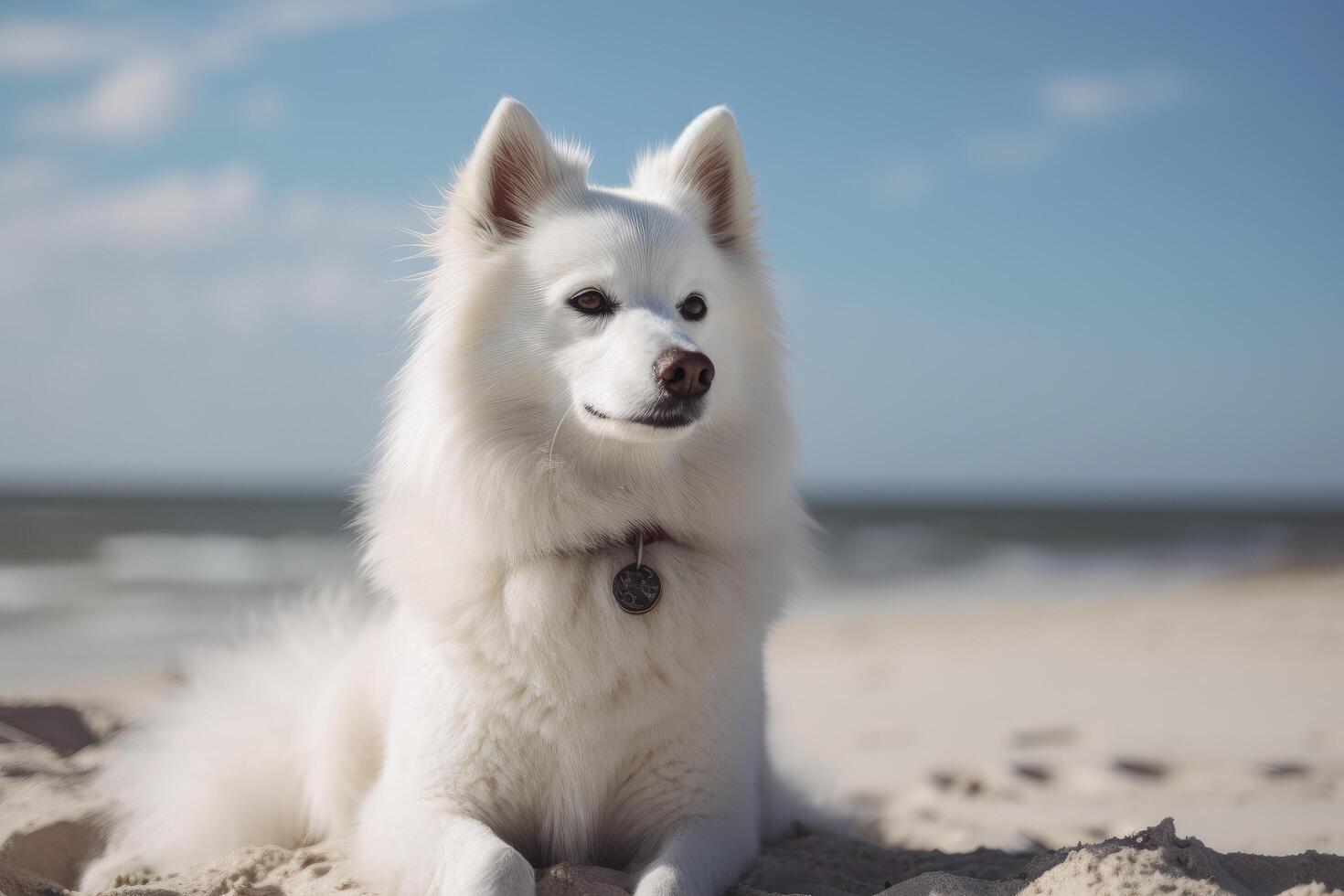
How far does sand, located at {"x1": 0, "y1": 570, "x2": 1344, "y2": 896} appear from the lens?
92.2 inches

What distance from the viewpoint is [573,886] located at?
7.43ft

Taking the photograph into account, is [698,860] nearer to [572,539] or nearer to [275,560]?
[572,539]

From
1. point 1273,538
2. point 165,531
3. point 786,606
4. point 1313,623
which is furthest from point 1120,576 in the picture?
point 165,531

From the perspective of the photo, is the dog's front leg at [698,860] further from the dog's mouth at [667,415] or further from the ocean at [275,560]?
the dog's mouth at [667,415]

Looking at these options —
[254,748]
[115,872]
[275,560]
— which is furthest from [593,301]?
[275,560]

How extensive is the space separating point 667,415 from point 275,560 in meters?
17.5

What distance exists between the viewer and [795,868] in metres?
2.83

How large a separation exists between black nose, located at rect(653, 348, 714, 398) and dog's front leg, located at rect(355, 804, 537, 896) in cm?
114

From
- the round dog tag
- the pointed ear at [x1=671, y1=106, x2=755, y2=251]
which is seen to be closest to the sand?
the round dog tag

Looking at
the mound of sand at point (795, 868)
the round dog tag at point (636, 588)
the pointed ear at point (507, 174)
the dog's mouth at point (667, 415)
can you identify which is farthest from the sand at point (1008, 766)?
the pointed ear at point (507, 174)

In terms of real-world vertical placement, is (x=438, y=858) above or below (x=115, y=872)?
above

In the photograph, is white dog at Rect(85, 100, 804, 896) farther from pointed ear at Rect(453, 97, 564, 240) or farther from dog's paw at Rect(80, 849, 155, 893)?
dog's paw at Rect(80, 849, 155, 893)

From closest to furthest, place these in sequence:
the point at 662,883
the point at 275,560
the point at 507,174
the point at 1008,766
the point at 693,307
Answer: the point at 662,883 → the point at 693,307 → the point at 507,174 → the point at 1008,766 → the point at 275,560

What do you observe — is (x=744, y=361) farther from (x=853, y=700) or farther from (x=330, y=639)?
(x=853, y=700)
